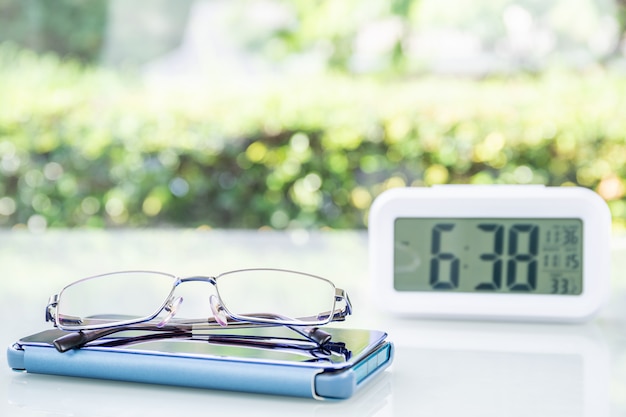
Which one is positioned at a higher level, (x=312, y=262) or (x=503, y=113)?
(x=503, y=113)

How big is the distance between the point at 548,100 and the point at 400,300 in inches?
147

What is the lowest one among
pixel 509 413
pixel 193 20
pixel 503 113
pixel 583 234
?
pixel 509 413

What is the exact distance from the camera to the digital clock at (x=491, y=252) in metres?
1.13

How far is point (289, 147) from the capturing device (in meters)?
4.60

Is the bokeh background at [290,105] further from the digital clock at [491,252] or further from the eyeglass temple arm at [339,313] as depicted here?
the eyeglass temple arm at [339,313]

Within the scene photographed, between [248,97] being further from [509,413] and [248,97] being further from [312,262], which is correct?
[509,413]

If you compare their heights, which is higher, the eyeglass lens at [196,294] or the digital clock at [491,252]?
the digital clock at [491,252]

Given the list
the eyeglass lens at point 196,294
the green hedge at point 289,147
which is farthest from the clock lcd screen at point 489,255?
the green hedge at point 289,147

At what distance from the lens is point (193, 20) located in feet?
18.1

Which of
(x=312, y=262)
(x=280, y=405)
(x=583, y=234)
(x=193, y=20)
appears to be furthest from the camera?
(x=193, y=20)

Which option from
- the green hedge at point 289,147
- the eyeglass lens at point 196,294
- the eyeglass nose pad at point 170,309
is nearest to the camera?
the eyeglass nose pad at point 170,309

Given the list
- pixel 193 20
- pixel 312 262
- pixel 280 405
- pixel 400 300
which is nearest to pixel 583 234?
pixel 400 300

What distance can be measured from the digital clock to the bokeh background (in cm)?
340

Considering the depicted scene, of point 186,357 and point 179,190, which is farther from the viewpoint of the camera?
point 179,190
